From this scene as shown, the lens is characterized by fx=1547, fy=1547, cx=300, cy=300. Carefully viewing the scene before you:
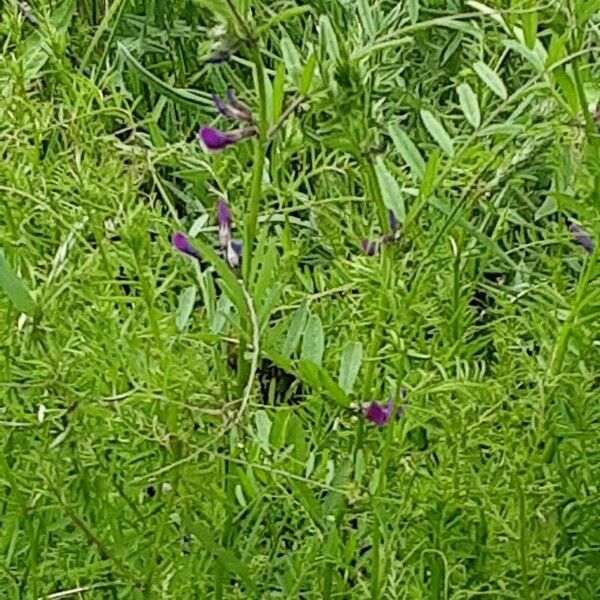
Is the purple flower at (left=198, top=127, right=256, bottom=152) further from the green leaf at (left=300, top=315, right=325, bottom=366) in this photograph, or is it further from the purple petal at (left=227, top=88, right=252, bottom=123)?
the green leaf at (left=300, top=315, right=325, bottom=366)

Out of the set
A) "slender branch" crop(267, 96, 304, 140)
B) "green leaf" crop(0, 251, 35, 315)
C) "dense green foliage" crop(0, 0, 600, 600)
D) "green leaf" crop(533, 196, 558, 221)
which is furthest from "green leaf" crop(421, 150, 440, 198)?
"green leaf" crop(533, 196, 558, 221)

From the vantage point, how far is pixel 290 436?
3.24ft

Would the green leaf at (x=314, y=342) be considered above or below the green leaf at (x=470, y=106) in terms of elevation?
below

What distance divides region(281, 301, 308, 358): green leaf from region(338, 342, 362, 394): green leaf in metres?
0.04

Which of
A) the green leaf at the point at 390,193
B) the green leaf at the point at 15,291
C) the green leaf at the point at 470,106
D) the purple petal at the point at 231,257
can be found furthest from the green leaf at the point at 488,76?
the green leaf at the point at 15,291

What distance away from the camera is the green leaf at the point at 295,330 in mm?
971

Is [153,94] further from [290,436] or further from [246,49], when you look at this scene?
[246,49]

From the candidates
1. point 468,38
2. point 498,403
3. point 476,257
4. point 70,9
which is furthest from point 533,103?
point 70,9

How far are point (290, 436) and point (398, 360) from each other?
0.40ft

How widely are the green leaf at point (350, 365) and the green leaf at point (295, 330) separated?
0.04m

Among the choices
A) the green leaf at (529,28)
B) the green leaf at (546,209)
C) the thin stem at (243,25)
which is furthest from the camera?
the green leaf at (546,209)

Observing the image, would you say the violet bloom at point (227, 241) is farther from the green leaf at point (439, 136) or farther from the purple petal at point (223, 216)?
the green leaf at point (439, 136)

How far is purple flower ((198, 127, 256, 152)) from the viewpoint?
87cm

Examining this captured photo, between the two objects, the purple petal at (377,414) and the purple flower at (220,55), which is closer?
the purple flower at (220,55)
